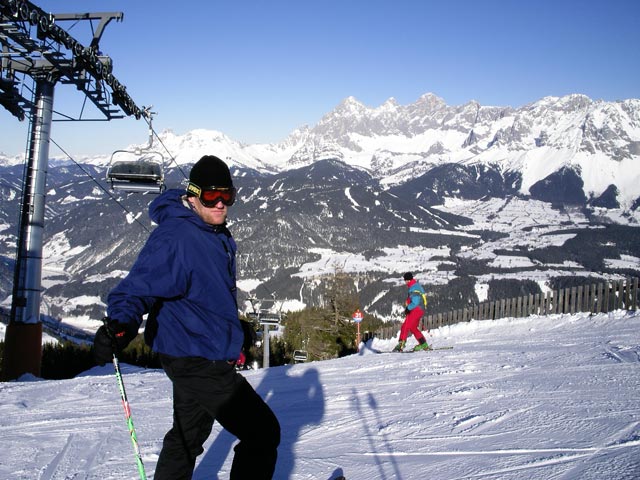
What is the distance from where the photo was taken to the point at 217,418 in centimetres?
293

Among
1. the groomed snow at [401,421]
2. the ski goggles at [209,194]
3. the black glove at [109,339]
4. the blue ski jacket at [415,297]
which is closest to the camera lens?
the black glove at [109,339]

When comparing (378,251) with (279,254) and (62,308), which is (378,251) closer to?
(279,254)

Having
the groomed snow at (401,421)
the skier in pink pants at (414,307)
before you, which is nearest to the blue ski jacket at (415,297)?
the skier in pink pants at (414,307)

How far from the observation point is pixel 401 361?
9.31m

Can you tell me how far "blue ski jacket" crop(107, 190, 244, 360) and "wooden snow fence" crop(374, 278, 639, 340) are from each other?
1286cm

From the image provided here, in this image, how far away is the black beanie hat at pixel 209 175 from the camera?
312 cm

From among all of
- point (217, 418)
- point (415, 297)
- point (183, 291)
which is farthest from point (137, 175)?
point (217, 418)

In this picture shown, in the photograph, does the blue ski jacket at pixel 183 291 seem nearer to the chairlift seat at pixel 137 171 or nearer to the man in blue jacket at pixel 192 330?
the man in blue jacket at pixel 192 330

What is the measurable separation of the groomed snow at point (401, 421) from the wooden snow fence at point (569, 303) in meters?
5.40

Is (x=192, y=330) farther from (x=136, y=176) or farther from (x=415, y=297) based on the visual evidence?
(x=136, y=176)

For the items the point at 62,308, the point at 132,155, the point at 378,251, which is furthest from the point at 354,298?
the point at 378,251

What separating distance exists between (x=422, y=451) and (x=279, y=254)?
17192 centimetres

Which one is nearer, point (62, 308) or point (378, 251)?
point (62, 308)

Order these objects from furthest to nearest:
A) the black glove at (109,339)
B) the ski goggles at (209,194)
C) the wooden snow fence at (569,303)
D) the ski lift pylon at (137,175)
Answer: the wooden snow fence at (569,303) → the ski lift pylon at (137,175) → the ski goggles at (209,194) → the black glove at (109,339)
